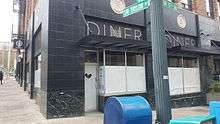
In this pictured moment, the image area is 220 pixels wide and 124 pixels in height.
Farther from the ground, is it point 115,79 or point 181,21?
point 181,21

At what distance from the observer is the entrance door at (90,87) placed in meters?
11.8

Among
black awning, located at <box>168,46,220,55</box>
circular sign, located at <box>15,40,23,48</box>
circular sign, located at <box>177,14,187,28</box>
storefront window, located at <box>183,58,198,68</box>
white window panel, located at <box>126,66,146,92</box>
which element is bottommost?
white window panel, located at <box>126,66,146,92</box>

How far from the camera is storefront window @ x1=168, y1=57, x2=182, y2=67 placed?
14.9 metres

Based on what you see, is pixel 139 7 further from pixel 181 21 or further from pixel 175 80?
pixel 181 21

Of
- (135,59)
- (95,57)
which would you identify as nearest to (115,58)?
(95,57)

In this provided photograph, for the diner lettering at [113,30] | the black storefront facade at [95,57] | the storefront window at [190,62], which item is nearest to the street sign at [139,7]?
the black storefront facade at [95,57]

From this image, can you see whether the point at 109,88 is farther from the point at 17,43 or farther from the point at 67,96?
the point at 17,43

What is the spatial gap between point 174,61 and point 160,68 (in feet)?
32.4

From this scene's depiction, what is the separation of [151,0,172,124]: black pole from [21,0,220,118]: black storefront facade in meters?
4.60

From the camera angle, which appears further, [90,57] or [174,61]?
[174,61]

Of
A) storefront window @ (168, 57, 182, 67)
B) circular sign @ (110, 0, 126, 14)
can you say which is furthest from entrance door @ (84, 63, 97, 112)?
storefront window @ (168, 57, 182, 67)

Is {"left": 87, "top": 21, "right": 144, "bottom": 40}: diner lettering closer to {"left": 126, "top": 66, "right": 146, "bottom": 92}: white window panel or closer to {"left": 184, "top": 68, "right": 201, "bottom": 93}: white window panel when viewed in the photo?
{"left": 126, "top": 66, "right": 146, "bottom": 92}: white window panel

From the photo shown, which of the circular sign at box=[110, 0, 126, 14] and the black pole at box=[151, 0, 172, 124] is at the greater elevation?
the circular sign at box=[110, 0, 126, 14]

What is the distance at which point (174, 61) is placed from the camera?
1519 centimetres
